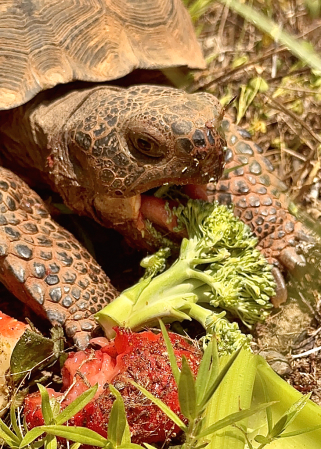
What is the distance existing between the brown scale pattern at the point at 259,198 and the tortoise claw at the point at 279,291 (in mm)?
131

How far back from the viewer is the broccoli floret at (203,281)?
2164mm

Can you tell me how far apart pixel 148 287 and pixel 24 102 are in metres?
0.91

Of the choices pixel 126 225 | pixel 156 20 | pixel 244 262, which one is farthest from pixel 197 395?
pixel 156 20

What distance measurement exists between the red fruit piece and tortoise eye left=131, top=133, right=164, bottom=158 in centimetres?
64

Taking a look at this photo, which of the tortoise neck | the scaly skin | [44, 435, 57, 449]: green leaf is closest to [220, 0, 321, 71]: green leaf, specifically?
the scaly skin

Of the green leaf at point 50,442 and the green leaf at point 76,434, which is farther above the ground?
the green leaf at point 76,434

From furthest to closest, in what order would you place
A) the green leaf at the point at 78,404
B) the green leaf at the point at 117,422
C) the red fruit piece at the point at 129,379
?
the red fruit piece at the point at 129,379, the green leaf at the point at 78,404, the green leaf at the point at 117,422

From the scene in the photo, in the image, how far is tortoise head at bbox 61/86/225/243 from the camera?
2076 mm

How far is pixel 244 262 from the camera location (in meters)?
2.33

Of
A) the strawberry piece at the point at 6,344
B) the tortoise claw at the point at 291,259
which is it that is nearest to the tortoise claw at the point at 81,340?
the strawberry piece at the point at 6,344

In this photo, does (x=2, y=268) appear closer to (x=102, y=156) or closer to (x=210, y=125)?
(x=102, y=156)

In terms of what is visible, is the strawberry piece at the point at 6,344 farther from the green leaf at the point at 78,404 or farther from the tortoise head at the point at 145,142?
the tortoise head at the point at 145,142

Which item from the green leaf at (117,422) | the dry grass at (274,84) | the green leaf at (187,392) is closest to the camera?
the green leaf at (187,392)

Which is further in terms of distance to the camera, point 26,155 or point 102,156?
point 26,155
